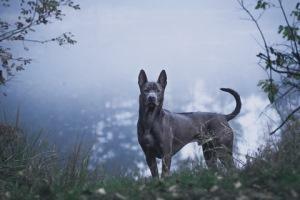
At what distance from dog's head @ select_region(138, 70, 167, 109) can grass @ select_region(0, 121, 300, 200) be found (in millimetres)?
1495

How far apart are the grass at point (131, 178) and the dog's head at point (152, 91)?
1.49 m

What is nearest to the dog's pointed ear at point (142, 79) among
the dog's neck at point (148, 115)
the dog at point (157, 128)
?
the dog at point (157, 128)

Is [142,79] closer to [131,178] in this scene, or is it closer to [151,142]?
[151,142]

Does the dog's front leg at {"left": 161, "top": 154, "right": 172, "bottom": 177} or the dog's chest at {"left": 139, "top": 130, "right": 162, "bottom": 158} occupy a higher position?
the dog's chest at {"left": 139, "top": 130, "right": 162, "bottom": 158}

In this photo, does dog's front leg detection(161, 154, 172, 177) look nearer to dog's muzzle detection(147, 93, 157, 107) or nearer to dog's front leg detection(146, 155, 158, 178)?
dog's front leg detection(146, 155, 158, 178)

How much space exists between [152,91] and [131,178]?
6.93 feet

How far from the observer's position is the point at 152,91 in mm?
10273

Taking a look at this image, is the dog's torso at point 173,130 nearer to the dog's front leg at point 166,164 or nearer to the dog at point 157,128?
the dog at point 157,128

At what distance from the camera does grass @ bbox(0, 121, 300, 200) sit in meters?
6.26

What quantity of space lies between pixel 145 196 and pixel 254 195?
1.29m

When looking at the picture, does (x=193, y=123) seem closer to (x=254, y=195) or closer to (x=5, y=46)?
(x=5, y=46)

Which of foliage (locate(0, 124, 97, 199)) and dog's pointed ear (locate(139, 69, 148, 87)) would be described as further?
dog's pointed ear (locate(139, 69, 148, 87))

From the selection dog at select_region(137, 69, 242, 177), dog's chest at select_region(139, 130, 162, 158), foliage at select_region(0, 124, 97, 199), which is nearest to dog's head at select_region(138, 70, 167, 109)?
dog at select_region(137, 69, 242, 177)

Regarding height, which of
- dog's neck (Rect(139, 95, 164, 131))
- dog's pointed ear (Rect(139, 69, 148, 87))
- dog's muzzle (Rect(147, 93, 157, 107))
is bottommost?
dog's neck (Rect(139, 95, 164, 131))
